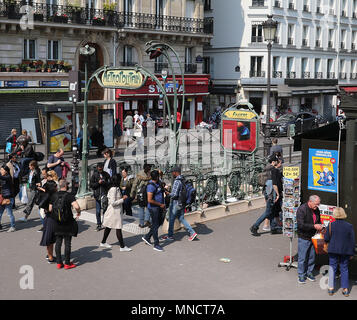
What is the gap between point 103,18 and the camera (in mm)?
33781

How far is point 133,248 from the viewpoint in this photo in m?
12.0

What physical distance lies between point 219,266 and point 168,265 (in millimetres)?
921

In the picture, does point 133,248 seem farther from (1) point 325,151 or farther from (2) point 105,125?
(2) point 105,125

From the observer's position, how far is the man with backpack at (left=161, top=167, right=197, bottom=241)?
39.8 feet

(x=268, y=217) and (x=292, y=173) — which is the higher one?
(x=292, y=173)

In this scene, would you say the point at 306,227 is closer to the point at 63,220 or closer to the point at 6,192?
the point at 63,220

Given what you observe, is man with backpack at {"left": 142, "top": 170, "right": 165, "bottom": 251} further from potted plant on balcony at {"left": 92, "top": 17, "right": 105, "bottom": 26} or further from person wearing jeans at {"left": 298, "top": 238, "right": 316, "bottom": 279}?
potted plant on balcony at {"left": 92, "top": 17, "right": 105, "bottom": 26}

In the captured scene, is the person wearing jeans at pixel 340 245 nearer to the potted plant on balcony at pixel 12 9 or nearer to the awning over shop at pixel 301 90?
the potted plant on balcony at pixel 12 9

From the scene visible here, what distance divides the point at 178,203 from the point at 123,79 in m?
4.17

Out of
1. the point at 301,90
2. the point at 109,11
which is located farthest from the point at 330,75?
the point at 109,11

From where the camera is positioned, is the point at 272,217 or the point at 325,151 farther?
the point at 272,217

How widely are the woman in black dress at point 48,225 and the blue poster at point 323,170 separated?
4674mm

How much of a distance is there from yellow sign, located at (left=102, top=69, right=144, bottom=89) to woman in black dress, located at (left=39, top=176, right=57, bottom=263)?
13.8ft
